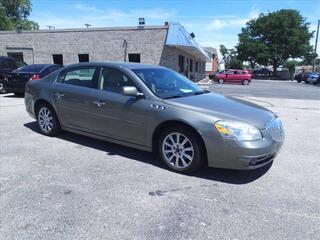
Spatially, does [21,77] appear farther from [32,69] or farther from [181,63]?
[181,63]

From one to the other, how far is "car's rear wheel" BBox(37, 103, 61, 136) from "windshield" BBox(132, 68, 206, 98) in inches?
83.3

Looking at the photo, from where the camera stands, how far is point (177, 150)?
15.2 ft

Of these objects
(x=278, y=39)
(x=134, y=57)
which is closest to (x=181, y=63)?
(x=134, y=57)

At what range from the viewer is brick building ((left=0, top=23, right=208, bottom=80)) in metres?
23.6

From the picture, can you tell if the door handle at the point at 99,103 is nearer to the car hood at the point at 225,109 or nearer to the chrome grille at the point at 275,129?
the car hood at the point at 225,109

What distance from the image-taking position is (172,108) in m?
4.56

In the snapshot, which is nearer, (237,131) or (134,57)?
(237,131)

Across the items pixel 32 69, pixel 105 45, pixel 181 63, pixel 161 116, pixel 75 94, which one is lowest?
pixel 161 116

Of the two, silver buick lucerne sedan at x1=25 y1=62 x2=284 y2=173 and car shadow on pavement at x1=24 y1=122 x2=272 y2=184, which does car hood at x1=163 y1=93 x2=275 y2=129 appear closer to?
silver buick lucerne sedan at x1=25 y1=62 x2=284 y2=173

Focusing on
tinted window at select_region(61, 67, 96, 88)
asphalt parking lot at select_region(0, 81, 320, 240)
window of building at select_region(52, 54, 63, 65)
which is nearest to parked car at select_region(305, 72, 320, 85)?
window of building at select_region(52, 54, 63, 65)

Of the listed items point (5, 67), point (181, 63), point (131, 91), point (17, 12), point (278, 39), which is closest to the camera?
point (131, 91)

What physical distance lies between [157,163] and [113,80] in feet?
5.11

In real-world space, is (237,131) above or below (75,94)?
below

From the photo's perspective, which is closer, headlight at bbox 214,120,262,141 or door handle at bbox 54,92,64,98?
headlight at bbox 214,120,262,141
